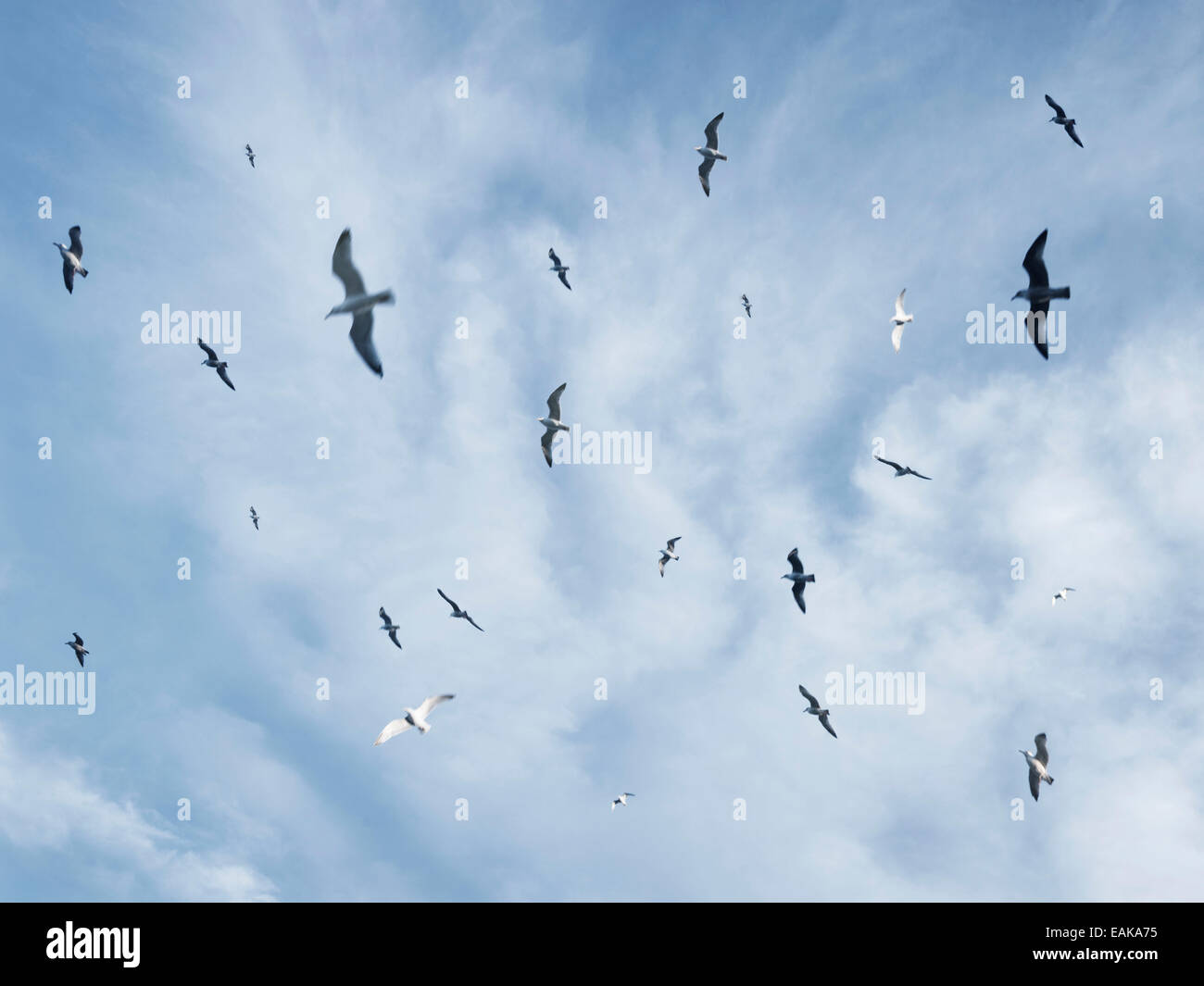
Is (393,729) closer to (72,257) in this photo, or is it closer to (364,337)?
(364,337)

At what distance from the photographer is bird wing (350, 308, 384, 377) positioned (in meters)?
31.1

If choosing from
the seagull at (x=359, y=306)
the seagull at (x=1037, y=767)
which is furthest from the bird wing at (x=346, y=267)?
the seagull at (x=1037, y=767)

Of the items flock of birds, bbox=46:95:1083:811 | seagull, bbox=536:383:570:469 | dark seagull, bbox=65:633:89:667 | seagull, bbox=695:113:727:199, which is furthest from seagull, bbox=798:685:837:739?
dark seagull, bbox=65:633:89:667

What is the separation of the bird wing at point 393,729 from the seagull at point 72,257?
30.4m

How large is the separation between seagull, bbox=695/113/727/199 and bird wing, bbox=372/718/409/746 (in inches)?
1345

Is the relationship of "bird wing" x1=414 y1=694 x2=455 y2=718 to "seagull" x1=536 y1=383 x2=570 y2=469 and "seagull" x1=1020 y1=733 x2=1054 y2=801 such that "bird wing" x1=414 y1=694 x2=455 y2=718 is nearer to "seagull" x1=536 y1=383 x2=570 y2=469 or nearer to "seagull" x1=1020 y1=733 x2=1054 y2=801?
"seagull" x1=536 y1=383 x2=570 y2=469

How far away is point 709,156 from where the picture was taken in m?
50.3

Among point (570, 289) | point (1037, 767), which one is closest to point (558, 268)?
point (570, 289)

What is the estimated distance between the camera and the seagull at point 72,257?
46000 millimetres

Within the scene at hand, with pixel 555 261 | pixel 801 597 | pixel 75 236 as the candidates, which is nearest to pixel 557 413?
pixel 555 261

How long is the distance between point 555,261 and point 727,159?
11.8 meters

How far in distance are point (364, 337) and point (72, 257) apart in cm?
2613

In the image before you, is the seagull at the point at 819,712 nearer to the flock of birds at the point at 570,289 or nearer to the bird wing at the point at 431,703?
the flock of birds at the point at 570,289
